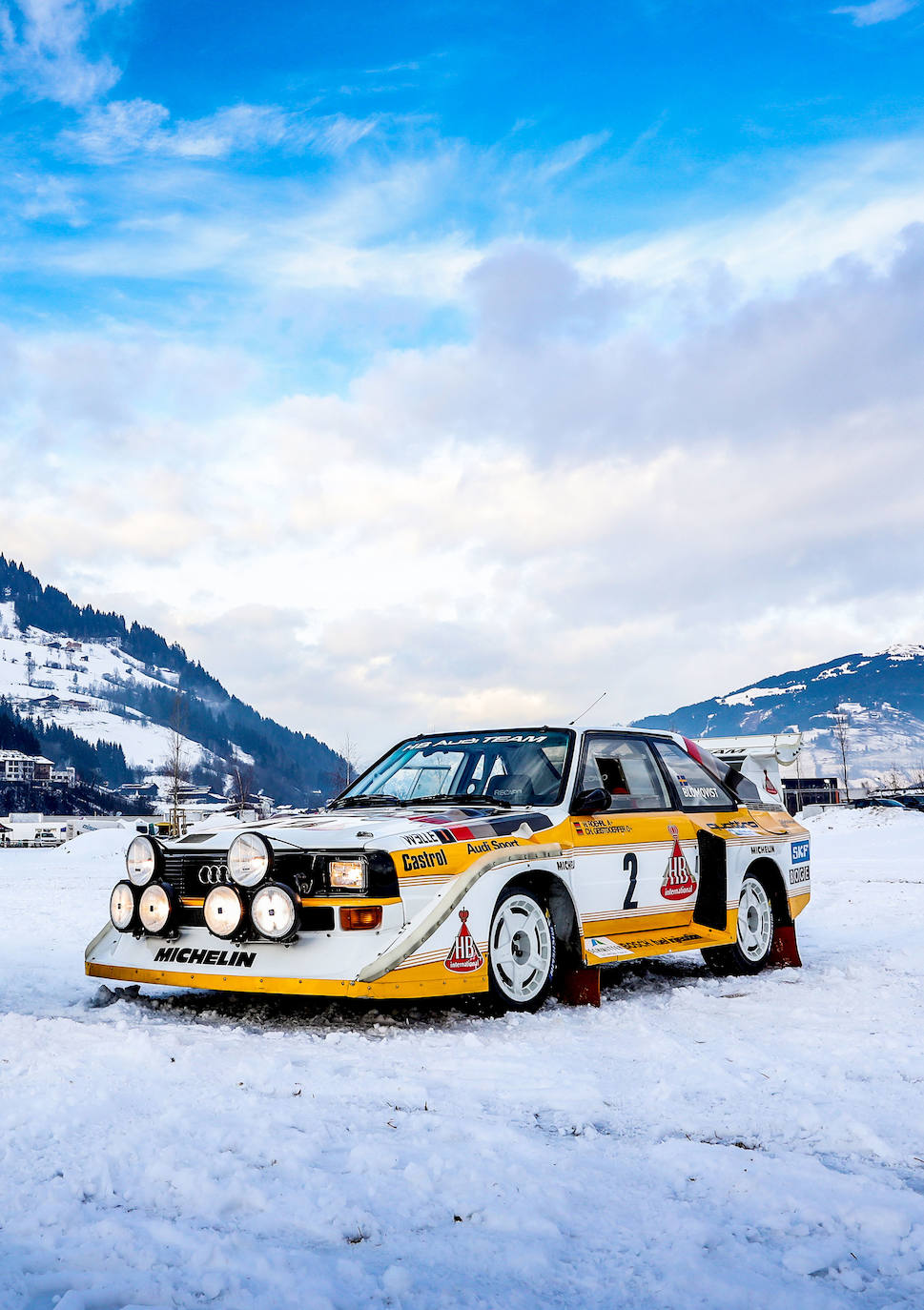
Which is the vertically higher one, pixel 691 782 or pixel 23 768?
pixel 23 768

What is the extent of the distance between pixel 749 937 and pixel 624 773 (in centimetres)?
165

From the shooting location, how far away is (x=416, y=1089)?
4.05 metres

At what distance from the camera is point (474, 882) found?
210 inches

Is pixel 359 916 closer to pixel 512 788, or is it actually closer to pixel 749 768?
pixel 512 788

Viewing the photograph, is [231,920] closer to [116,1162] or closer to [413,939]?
[413,939]

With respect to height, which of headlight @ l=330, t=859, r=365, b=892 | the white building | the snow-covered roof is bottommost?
headlight @ l=330, t=859, r=365, b=892

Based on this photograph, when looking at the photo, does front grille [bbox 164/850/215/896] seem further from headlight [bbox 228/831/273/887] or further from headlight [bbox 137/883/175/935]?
headlight [bbox 228/831/273/887]

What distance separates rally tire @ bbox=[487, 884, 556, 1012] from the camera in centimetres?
546

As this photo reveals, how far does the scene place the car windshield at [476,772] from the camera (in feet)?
21.2

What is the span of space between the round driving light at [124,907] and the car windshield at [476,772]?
1581 millimetres

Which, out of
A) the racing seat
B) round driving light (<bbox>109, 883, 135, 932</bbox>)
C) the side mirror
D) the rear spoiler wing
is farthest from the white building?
the side mirror

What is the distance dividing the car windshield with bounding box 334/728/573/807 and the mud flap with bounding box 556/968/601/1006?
0.98m

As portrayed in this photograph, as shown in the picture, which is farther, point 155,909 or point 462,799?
point 462,799

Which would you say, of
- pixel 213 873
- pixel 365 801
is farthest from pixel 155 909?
pixel 365 801
